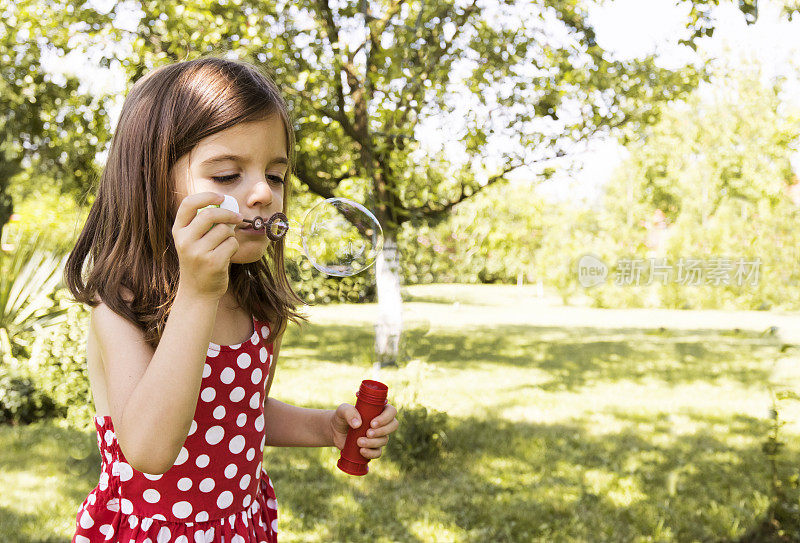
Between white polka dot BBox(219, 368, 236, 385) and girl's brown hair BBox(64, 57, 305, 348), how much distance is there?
19cm

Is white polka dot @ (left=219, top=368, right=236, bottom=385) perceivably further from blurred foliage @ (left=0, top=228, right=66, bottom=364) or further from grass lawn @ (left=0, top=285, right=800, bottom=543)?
blurred foliage @ (left=0, top=228, right=66, bottom=364)

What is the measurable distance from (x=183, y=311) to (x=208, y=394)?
1.15 feet

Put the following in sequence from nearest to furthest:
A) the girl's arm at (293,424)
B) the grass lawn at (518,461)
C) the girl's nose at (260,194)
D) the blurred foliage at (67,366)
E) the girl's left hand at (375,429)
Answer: the girl's nose at (260,194)
the girl's left hand at (375,429)
the girl's arm at (293,424)
the grass lawn at (518,461)
the blurred foliage at (67,366)

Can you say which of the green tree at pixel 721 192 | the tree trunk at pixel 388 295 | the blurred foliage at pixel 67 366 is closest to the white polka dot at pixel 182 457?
the blurred foliage at pixel 67 366

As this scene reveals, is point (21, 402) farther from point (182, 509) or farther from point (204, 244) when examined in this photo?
point (204, 244)

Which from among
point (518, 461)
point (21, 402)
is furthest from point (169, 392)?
point (21, 402)

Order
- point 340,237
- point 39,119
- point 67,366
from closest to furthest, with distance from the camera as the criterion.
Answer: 1. point 340,237
2. point 67,366
3. point 39,119

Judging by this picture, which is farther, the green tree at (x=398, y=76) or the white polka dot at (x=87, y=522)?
the green tree at (x=398, y=76)

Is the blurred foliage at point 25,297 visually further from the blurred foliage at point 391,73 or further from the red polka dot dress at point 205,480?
the red polka dot dress at point 205,480

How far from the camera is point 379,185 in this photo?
17.6ft

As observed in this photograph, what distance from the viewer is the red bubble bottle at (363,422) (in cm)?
132

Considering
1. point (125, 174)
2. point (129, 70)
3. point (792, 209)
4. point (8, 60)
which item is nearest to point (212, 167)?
point (125, 174)

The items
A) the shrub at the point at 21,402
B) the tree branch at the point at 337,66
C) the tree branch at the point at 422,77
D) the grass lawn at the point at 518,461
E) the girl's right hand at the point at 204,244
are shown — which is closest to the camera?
the girl's right hand at the point at 204,244

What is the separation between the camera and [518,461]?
425 centimetres
